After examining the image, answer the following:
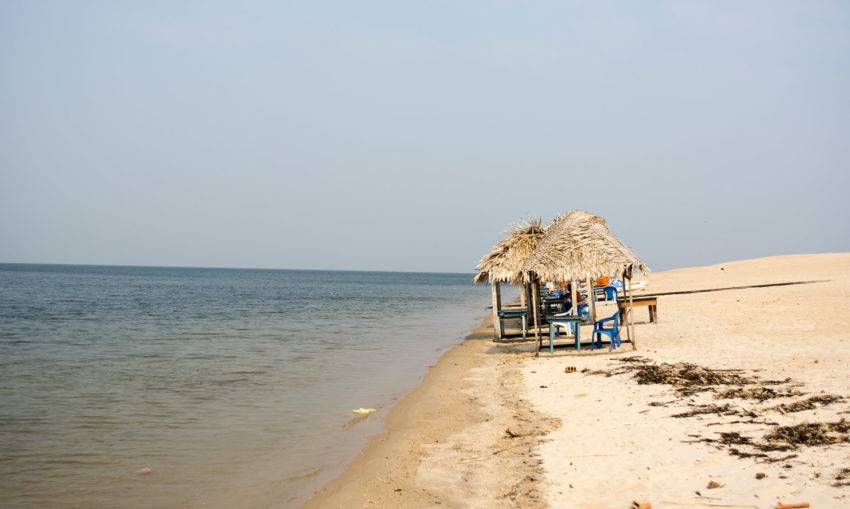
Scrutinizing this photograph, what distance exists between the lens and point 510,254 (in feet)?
51.3

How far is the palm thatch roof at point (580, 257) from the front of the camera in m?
12.0

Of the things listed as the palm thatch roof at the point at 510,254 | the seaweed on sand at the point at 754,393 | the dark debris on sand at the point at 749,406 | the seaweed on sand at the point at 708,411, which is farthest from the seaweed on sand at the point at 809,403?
the palm thatch roof at the point at 510,254

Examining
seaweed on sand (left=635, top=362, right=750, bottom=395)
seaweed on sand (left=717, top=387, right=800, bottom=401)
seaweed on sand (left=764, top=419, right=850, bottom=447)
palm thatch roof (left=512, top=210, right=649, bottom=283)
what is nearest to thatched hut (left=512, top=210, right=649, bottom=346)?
palm thatch roof (left=512, top=210, right=649, bottom=283)

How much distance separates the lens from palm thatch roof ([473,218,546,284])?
15389 mm

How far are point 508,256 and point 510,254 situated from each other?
0.08 meters

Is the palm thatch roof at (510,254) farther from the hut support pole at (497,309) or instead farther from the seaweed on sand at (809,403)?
the seaweed on sand at (809,403)

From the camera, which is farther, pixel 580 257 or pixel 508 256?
pixel 508 256

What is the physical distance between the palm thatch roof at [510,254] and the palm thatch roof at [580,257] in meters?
2.30

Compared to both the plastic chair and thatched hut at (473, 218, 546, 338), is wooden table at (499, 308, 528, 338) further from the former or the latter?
the plastic chair

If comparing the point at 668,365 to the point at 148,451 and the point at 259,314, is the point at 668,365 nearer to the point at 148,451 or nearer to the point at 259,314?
the point at 148,451

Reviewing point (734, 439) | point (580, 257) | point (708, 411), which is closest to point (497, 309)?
point (580, 257)

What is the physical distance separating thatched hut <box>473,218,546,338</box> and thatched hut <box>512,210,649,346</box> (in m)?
2.25

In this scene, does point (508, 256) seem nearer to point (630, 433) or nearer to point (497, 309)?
point (497, 309)

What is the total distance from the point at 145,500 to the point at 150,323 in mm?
20810
